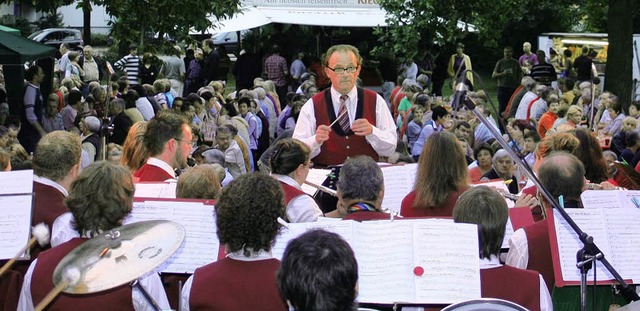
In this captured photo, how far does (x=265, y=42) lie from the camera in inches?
1023

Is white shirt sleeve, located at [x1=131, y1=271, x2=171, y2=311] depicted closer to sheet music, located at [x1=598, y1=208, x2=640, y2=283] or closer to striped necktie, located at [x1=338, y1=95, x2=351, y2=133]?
sheet music, located at [x1=598, y1=208, x2=640, y2=283]

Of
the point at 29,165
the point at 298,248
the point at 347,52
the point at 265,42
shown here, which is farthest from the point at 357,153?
the point at 265,42

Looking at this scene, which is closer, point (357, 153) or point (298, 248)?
point (298, 248)

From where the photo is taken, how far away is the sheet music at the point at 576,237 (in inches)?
203

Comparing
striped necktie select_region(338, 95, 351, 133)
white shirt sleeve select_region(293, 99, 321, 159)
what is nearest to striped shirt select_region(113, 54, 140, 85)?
white shirt sleeve select_region(293, 99, 321, 159)

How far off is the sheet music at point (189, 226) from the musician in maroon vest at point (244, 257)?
63cm

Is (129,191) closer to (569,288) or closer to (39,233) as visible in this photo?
(39,233)

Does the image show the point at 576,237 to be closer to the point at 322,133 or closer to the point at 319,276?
the point at 319,276

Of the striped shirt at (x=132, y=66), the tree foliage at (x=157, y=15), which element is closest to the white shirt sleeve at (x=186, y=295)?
the tree foliage at (x=157, y=15)

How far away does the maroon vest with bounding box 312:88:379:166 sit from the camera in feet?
25.6

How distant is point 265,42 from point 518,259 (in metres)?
21.0

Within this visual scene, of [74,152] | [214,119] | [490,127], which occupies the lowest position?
[214,119]

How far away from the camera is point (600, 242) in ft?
17.1

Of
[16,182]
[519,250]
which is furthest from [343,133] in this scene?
[16,182]
